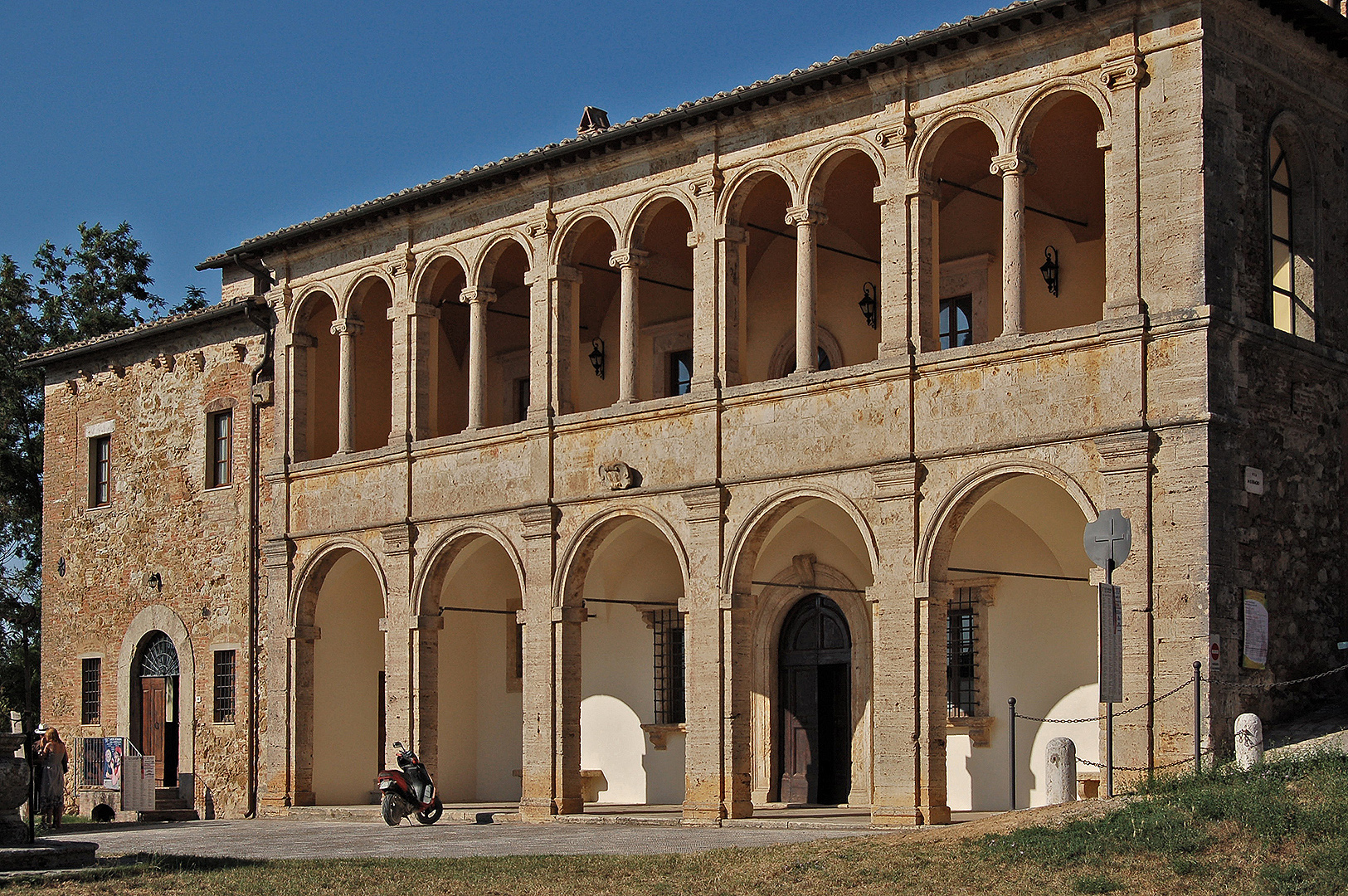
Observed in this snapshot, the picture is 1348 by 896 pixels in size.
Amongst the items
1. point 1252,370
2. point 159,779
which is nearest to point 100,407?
point 159,779

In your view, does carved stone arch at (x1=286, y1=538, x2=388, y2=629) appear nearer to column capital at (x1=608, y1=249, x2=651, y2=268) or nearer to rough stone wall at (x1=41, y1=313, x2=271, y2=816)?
rough stone wall at (x1=41, y1=313, x2=271, y2=816)

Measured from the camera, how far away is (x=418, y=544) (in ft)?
75.3

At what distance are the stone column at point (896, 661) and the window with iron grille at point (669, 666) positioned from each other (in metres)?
5.77

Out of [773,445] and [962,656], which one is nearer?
[773,445]

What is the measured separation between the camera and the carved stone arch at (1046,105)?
658 inches

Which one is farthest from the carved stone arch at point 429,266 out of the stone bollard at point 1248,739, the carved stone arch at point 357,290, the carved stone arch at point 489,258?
the stone bollard at point 1248,739

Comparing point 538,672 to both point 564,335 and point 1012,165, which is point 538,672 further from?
point 1012,165

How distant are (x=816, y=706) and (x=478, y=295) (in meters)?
6.66

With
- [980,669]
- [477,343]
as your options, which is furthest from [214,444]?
[980,669]

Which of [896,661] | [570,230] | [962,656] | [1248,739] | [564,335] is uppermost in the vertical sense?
[570,230]

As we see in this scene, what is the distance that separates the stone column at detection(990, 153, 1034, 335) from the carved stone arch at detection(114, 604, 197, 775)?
1425 centimetres

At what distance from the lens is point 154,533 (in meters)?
27.2

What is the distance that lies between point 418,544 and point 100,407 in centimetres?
845

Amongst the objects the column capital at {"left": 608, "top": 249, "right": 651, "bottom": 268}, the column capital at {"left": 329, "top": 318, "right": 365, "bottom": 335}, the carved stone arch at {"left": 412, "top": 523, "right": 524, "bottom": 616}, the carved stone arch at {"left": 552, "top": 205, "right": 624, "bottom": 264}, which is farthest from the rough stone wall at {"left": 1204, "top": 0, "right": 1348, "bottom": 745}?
the column capital at {"left": 329, "top": 318, "right": 365, "bottom": 335}
